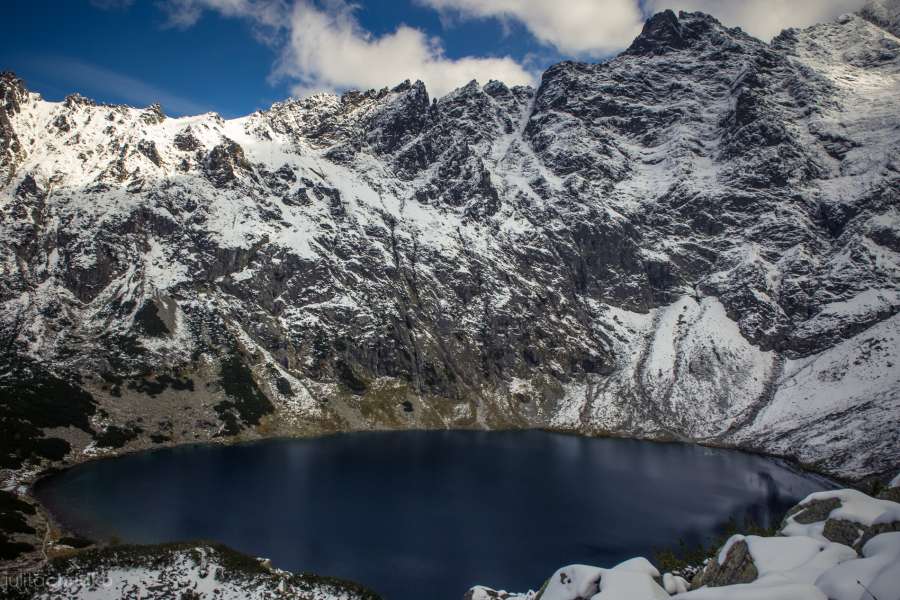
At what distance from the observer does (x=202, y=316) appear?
601ft

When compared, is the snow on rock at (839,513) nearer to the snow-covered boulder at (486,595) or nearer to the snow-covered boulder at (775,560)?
the snow-covered boulder at (775,560)

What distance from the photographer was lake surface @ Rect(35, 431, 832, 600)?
70.8 meters

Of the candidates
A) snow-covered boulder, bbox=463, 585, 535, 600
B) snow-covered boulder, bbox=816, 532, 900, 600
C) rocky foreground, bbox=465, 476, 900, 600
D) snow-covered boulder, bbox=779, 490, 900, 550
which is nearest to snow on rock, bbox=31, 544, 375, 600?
snow-covered boulder, bbox=463, 585, 535, 600

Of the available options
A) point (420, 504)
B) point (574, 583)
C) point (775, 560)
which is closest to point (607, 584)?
point (574, 583)

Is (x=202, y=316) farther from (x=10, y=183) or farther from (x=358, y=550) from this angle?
(x=358, y=550)

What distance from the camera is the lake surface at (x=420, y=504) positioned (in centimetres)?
7081

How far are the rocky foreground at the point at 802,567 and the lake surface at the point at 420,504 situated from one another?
4095cm

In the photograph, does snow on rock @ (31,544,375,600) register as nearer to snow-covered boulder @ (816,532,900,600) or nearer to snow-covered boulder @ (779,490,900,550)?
snow-covered boulder @ (779,490,900,550)

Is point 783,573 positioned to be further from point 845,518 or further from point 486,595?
point 486,595

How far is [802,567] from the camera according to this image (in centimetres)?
1988

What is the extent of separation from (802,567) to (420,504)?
80.9 meters

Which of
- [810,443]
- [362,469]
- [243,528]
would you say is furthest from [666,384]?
[243,528]

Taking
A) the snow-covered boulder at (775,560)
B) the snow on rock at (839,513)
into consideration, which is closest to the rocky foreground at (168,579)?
the snow-covered boulder at (775,560)

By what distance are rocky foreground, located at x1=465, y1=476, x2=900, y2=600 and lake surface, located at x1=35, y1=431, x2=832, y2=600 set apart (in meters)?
41.0
